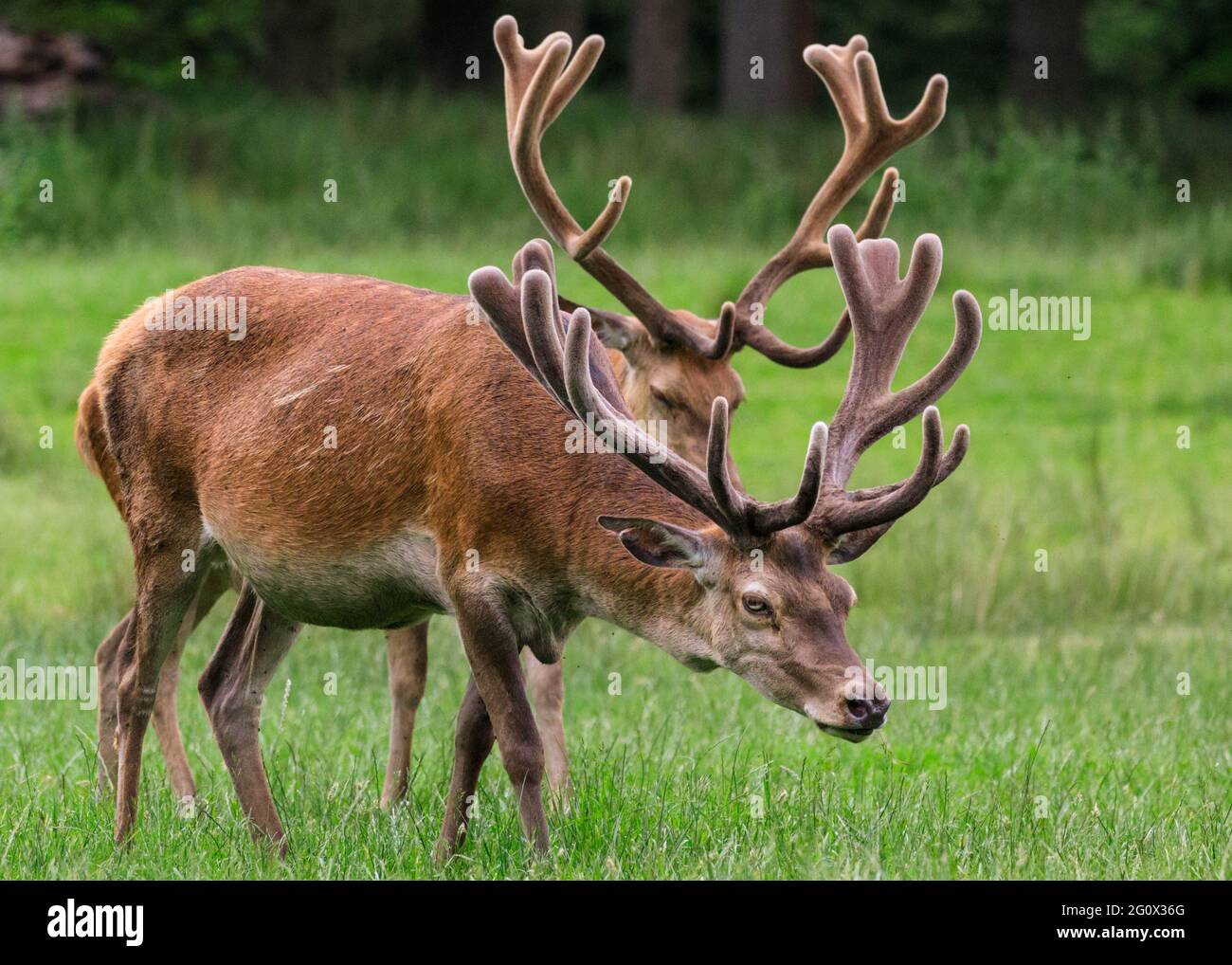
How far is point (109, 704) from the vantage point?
23.7 feet

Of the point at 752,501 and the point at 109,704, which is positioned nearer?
the point at 752,501

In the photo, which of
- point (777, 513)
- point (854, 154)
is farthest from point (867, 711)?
point (854, 154)

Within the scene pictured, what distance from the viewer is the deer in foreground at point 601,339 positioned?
703 centimetres

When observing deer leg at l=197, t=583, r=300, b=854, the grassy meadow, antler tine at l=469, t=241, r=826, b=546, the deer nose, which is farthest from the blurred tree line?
the deer nose

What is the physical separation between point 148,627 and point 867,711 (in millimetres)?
2423

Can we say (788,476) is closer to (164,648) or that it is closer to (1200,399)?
(1200,399)

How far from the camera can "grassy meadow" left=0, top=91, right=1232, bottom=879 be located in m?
5.93

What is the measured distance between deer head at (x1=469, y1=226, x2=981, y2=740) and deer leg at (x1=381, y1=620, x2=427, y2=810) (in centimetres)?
181

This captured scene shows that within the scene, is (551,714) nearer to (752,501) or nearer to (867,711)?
(752,501)

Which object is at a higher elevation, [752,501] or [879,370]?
[879,370]

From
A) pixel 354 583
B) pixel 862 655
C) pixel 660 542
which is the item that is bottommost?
pixel 862 655

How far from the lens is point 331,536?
577cm

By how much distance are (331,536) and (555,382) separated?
0.85 metres

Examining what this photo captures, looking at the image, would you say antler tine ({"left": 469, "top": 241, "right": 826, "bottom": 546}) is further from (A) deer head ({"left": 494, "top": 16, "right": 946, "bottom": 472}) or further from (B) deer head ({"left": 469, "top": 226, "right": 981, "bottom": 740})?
(A) deer head ({"left": 494, "top": 16, "right": 946, "bottom": 472})
